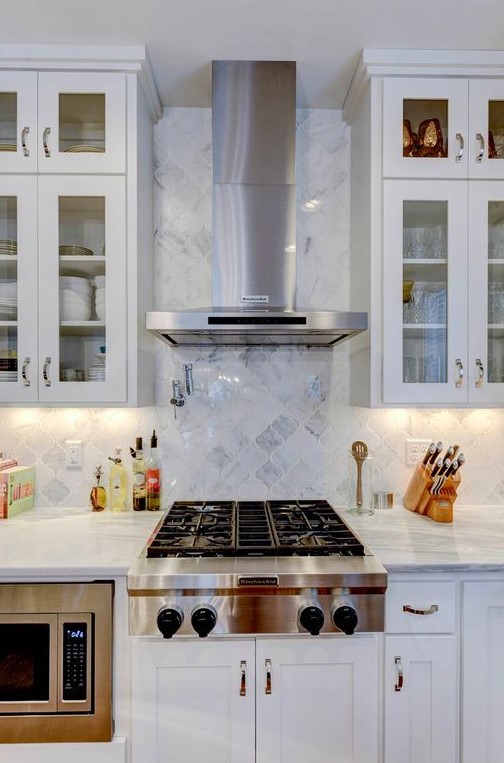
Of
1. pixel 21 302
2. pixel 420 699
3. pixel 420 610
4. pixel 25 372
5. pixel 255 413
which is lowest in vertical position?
pixel 420 699

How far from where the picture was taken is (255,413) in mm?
2199

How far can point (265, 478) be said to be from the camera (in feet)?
7.22

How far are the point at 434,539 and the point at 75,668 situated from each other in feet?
4.05

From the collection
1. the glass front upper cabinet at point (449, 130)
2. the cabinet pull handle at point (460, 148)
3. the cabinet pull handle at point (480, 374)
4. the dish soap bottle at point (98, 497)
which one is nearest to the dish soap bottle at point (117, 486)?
the dish soap bottle at point (98, 497)

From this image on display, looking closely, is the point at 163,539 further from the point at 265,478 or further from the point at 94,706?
the point at 265,478

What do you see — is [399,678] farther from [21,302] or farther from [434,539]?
[21,302]

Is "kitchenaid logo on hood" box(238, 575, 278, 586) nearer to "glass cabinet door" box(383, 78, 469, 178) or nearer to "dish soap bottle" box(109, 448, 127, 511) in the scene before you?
"dish soap bottle" box(109, 448, 127, 511)

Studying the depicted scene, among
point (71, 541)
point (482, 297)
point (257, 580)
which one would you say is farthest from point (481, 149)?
point (71, 541)

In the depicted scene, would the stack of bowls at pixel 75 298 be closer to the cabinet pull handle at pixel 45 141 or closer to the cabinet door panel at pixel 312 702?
the cabinet pull handle at pixel 45 141

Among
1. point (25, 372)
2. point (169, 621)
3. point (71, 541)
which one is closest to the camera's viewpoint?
point (169, 621)

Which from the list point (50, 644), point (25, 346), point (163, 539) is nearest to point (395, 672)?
point (163, 539)

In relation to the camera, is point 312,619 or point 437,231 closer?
point 312,619

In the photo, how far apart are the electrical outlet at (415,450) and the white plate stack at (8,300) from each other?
1.71 metres

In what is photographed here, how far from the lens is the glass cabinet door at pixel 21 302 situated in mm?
1825
